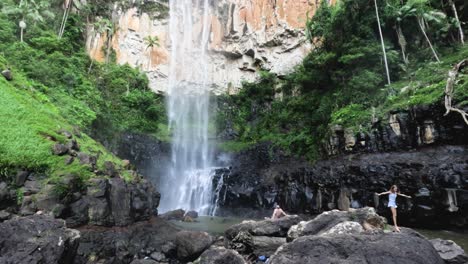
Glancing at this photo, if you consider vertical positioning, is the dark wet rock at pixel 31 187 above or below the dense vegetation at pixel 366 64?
below

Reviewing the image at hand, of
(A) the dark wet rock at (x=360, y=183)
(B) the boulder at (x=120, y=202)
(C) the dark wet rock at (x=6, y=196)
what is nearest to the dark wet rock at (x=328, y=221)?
(A) the dark wet rock at (x=360, y=183)

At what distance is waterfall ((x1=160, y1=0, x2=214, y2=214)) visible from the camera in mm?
26531

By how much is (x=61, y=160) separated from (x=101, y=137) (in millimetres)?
10038

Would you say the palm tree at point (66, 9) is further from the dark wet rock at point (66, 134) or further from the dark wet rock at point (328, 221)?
the dark wet rock at point (328, 221)

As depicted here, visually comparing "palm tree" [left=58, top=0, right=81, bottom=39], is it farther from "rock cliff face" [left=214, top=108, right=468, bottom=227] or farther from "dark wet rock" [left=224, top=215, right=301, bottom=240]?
"dark wet rock" [left=224, top=215, right=301, bottom=240]

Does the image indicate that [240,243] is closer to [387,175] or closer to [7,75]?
[387,175]

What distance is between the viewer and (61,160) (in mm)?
12523

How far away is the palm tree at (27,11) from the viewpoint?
2751cm

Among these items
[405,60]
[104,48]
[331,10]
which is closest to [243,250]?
[405,60]

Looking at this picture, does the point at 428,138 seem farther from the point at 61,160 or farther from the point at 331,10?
the point at 61,160

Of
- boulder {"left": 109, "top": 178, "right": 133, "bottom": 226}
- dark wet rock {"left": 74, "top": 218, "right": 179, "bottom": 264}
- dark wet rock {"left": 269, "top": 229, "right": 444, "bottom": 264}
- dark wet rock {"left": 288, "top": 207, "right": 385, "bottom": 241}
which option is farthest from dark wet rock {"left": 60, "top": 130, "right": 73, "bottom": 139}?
dark wet rock {"left": 269, "top": 229, "right": 444, "bottom": 264}

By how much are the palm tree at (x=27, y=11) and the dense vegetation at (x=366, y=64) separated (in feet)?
79.7

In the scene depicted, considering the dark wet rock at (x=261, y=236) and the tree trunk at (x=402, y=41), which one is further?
the tree trunk at (x=402, y=41)

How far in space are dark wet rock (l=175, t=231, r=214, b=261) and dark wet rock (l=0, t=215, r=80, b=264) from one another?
13.8 feet
